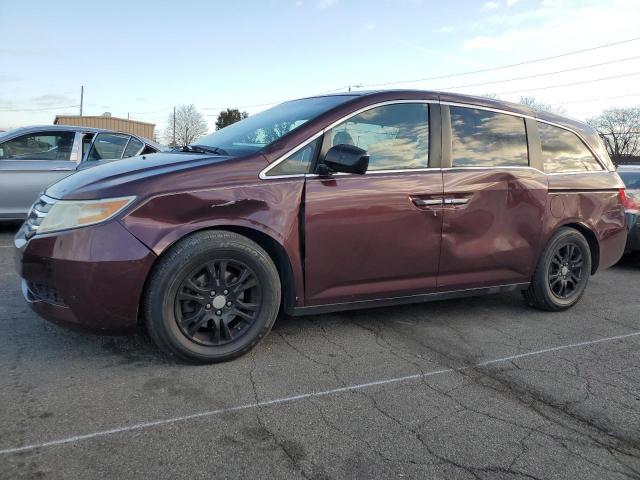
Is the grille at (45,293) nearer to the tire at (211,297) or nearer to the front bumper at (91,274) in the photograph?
the front bumper at (91,274)

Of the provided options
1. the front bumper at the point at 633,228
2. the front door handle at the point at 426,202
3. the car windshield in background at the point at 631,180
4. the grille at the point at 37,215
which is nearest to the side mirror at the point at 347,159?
the front door handle at the point at 426,202

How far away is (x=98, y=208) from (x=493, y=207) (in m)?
2.82

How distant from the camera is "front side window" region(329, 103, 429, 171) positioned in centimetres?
371

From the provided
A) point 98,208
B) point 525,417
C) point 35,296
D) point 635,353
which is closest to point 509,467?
point 525,417

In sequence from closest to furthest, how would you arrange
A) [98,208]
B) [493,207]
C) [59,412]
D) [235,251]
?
[59,412] → [98,208] → [235,251] → [493,207]

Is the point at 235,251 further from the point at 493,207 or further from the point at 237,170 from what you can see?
the point at 493,207

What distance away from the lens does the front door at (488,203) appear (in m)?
4.00

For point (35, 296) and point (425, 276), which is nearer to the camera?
point (35, 296)

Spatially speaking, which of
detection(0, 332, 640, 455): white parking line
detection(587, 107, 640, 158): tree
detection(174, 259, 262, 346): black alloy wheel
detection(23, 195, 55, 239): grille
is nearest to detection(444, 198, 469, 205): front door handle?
detection(0, 332, 640, 455): white parking line

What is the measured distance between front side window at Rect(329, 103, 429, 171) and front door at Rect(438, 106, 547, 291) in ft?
0.71

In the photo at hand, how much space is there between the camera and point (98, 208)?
3004 mm

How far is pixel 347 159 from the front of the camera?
3.33 metres

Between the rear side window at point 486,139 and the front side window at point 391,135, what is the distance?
0.29 m

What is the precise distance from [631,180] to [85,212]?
7.28m
